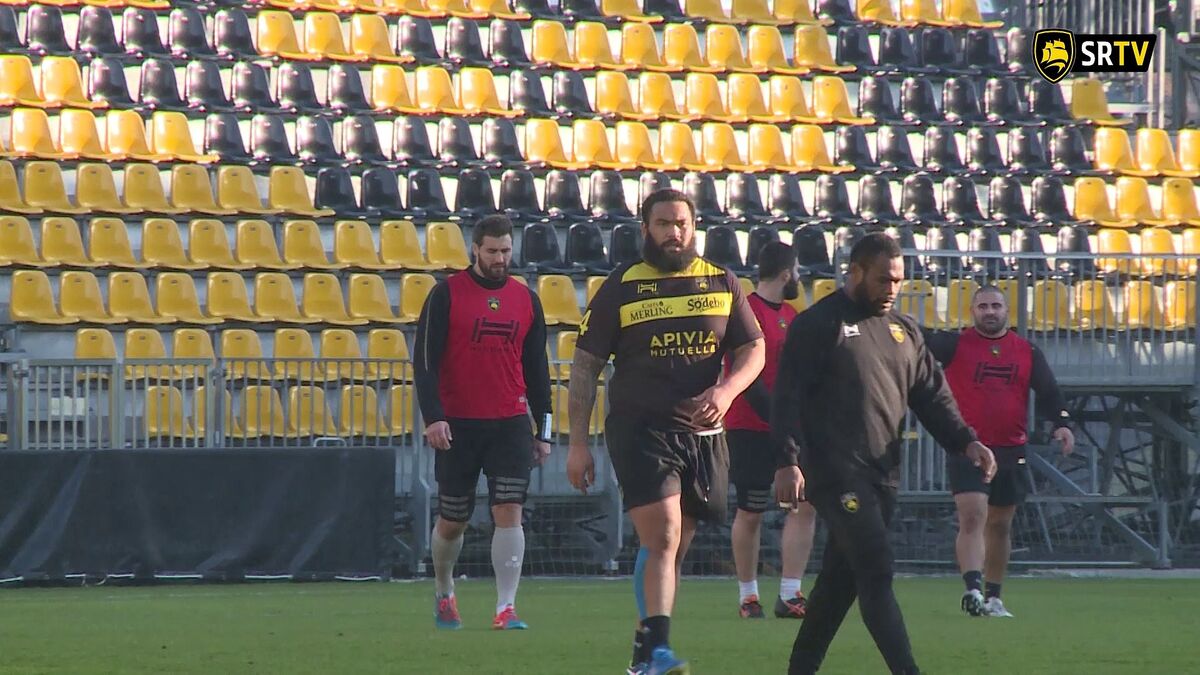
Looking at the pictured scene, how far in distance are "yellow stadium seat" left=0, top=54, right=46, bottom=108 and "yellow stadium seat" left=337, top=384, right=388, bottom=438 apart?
591 cm

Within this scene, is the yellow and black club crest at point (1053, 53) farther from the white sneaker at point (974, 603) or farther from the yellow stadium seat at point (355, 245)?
the white sneaker at point (974, 603)

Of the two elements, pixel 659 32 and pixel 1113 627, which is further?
pixel 659 32

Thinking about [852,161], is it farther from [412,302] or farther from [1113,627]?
[1113,627]

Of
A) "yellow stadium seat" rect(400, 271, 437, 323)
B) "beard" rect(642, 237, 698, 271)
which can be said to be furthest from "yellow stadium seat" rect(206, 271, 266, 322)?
"beard" rect(642, 237, 698, 271)

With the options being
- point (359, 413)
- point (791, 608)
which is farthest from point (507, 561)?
point (359, 413)

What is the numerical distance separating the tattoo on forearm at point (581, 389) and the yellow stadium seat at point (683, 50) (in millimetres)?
15579

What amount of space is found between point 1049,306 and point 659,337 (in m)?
10.5

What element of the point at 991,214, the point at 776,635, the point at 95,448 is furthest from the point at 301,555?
the point at 991,214

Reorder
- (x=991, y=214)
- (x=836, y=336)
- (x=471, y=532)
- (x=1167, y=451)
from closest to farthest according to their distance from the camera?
(x=836, y=336)
(x=471, y=532)
(x=1167, y=451)
(x=991, y=214)

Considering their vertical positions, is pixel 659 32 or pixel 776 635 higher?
pixel 659 32

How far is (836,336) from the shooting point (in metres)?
6.86

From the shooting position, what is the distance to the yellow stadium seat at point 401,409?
613 inches

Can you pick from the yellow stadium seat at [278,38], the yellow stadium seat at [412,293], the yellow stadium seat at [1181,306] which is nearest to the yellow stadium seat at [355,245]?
Answer: the yellow stadium seat at [412,293]

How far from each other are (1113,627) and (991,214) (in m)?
12.0
